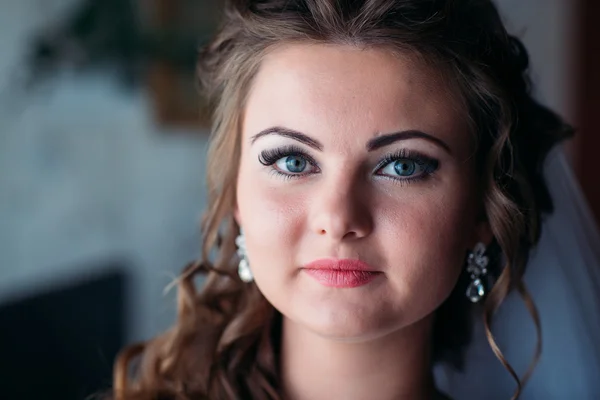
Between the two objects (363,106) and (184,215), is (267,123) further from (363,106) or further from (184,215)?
(184,215)

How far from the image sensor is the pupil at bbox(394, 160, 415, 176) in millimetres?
950

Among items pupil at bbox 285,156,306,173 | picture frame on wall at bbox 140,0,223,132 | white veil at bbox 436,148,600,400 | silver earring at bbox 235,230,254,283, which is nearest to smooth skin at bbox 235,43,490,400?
pupil at bbox 285,156,306,173

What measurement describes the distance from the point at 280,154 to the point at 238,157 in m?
0.12

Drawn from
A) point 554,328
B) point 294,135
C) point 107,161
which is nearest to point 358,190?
point 294,135

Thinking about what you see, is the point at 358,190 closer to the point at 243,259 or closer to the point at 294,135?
the point at 294,135

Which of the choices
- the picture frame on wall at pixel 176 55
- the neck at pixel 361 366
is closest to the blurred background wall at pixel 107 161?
the picture frame on wall at pixel 176 55

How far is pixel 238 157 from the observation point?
1.08 metres

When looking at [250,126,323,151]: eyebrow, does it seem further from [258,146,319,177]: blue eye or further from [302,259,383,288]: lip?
[302,259,383,288]: lip

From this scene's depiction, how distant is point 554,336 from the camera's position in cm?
119

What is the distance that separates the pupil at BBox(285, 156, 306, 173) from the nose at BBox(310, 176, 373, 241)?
0.05m

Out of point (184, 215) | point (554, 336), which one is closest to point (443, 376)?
point (554, 336)

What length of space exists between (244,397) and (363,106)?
0.52 m

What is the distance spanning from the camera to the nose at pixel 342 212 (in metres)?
0.90

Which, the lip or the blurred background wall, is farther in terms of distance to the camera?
the blurred background wall
